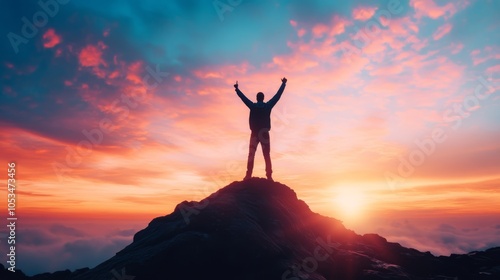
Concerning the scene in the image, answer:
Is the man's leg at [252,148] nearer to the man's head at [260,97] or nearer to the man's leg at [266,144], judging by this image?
the man's leg at [266,144]

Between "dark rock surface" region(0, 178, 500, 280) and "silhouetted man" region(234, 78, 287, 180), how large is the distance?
192 centimetres

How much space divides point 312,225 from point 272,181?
157 inches

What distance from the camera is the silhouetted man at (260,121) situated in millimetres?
17625

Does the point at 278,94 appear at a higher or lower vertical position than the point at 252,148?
higher

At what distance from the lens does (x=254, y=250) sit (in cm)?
1294

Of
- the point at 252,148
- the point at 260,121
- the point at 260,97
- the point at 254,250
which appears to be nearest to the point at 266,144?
the point at 252,148

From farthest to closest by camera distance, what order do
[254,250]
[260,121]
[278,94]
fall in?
1. [278,94]
2. [260,121]
3. [254,250]

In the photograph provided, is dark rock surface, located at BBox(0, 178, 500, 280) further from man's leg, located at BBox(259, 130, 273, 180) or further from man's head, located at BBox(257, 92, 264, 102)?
man's head, located at BBox(257, 92, 264, 102)

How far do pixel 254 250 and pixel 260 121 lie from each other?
7353 mm

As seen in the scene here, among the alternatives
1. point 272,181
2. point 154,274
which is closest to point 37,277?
point 154,274

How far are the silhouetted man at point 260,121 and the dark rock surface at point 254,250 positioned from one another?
75.6 inches

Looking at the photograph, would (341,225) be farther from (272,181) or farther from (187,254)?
(187,254)

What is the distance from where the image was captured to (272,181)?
739 inches

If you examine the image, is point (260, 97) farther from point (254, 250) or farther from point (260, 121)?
point (254, 250)
